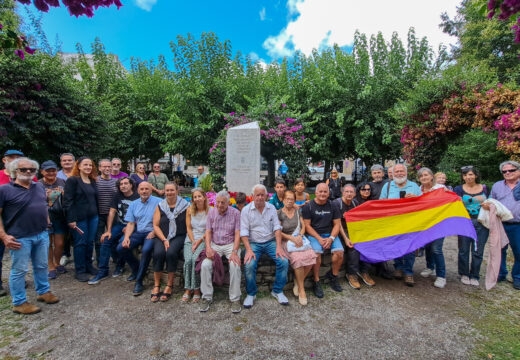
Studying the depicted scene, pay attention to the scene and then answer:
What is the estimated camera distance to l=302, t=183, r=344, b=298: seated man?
14.2 ft

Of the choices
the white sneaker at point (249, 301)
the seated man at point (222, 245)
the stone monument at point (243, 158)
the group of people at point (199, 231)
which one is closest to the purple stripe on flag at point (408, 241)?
the group of people at point (199, 231)

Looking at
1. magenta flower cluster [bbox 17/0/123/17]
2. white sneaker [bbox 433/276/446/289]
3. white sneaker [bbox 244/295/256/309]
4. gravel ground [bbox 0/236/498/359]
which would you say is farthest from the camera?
white sneaker [bbox 433/276/446/289]

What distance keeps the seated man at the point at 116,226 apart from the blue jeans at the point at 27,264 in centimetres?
88

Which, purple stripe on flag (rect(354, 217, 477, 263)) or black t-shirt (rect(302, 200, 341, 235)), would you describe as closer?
purple stripe on flag (rect(354, 217, 477, 263))

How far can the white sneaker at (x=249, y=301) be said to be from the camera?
12.4 feet

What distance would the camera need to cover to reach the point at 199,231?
427 cm

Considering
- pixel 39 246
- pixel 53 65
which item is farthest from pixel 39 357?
pixel 53 65

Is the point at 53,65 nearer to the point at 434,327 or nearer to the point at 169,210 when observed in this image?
the point at 169,210

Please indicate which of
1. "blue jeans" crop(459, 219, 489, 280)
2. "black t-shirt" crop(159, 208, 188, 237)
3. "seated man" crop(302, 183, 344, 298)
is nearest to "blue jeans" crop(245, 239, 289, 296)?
"seated man" crop(302, 183, 344, 298)

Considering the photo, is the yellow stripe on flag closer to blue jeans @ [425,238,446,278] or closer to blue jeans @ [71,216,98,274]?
blue jeans @ [425,238,446,278]

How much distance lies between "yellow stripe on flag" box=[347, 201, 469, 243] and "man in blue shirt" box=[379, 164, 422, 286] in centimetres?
45

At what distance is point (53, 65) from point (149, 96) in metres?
7.26

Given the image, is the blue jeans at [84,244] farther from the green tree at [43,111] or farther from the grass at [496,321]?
the grass at [496,321]

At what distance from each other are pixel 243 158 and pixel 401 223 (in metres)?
5.15
